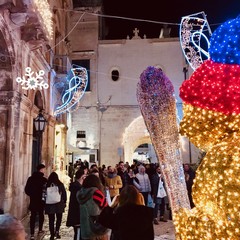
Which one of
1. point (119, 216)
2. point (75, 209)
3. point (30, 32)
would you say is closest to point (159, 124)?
point (119, 216)

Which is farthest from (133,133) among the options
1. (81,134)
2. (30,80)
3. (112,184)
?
(30,80)

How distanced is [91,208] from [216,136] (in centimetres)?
251

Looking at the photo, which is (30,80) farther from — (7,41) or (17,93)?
(7,41)

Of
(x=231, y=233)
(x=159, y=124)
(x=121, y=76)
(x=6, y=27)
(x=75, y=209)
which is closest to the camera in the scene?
(x=231, y=233)

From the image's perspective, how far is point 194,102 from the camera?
3619mm

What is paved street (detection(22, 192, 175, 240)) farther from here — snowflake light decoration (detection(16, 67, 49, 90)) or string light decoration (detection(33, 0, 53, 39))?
string light decoration (detection(33, 0, 53, 39))

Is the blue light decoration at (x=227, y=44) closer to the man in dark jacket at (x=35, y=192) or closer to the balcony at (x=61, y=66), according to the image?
the man in dark jacket at (x=35, y=192)

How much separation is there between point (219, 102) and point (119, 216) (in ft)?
5.67

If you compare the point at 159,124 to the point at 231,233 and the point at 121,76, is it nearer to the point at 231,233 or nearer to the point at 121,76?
the point at 231,233

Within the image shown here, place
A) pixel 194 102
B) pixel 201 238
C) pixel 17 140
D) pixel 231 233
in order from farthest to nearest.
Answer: pixel 17 140, pixel 194 102, pixel 201 238, pixel 231 233

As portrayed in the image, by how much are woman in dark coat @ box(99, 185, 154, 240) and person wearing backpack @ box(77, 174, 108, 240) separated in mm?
1228

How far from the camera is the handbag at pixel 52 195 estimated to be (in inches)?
306

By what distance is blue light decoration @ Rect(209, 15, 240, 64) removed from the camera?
3455mm

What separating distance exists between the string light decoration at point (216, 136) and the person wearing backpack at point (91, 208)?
1655 mm
